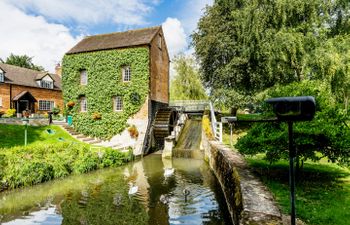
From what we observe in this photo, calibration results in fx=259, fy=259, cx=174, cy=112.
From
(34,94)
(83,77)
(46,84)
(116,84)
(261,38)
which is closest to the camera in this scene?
(261,38)

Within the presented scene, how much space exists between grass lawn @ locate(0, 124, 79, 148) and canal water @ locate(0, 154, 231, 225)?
7142 mm

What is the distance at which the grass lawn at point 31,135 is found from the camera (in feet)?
57.5

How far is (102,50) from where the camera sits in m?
23.7

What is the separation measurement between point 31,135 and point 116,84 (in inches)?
309

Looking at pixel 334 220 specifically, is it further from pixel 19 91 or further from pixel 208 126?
pixel 19 91

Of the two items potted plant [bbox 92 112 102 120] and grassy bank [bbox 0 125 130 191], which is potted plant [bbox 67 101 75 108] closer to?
potted plant [bbox 92 112 102 120]

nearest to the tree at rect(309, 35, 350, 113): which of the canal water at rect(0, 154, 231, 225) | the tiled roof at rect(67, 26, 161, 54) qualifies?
the canal water at rect(0, 154, 231, 225)

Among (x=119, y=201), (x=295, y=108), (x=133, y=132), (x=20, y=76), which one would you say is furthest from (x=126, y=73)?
(x=295, y=108)

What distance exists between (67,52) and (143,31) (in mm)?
7608

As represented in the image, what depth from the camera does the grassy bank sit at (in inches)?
433

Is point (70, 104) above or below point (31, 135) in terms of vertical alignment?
above

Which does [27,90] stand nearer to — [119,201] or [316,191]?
[119,201]

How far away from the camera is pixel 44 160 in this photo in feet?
40.8

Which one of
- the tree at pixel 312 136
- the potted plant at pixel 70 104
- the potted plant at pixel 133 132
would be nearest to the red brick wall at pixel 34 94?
the potted plant at pixel 70 104
